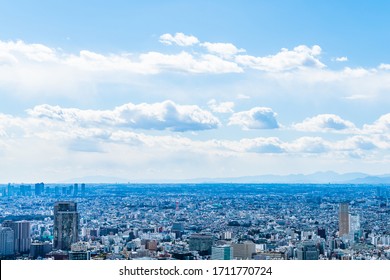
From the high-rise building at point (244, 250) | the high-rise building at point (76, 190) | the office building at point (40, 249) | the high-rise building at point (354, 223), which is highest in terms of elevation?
the high-rise building at point (76, 190)

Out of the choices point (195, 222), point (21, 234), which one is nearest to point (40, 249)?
point (21, 234)

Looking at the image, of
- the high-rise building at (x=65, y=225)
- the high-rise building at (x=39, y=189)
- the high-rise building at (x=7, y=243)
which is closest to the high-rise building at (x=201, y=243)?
the high-rise building at (x=65, y=225)

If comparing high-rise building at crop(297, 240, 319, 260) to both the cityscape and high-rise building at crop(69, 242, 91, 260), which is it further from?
high-rise building at crop(69, 242, 91, 260)

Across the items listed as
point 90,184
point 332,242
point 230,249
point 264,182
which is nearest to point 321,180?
point 264,182

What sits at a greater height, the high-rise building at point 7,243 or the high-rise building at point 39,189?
the high-rise building at point 39,189

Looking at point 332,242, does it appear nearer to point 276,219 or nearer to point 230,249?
point 230,249

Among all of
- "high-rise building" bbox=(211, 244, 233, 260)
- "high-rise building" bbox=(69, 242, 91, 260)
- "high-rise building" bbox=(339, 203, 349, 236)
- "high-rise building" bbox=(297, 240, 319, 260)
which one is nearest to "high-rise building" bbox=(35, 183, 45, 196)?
"high-rise building" bbox=(69, 242, 91, 260)

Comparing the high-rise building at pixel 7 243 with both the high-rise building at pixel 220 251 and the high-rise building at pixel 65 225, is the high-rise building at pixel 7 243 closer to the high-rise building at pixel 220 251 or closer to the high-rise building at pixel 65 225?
the high-rise building at pixel 65 225
